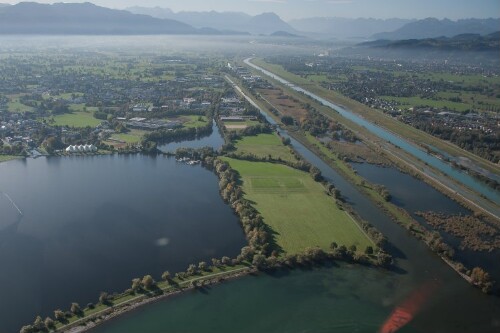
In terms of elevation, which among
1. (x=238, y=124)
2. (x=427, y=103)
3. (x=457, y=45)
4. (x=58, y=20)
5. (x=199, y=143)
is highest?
(x=457, y=45)

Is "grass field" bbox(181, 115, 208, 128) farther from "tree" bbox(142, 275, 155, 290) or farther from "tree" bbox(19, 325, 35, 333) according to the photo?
"tree" bbox(19, 325, 35, 333)

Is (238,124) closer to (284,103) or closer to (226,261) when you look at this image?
(284,103)

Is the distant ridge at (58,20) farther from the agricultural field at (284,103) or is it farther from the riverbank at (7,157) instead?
the agricultural field at (284,103)

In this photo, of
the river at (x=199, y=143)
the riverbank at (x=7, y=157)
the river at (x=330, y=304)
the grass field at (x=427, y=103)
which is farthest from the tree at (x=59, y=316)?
the grass field at (x=427, y=103)

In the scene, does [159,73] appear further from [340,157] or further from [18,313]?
[18,313]

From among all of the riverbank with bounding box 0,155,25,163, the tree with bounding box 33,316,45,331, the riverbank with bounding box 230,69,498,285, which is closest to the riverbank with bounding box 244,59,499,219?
the riverbank with bounding box 230,69,498,285

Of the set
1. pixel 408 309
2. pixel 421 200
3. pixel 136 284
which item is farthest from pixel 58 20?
pixel 408 309
